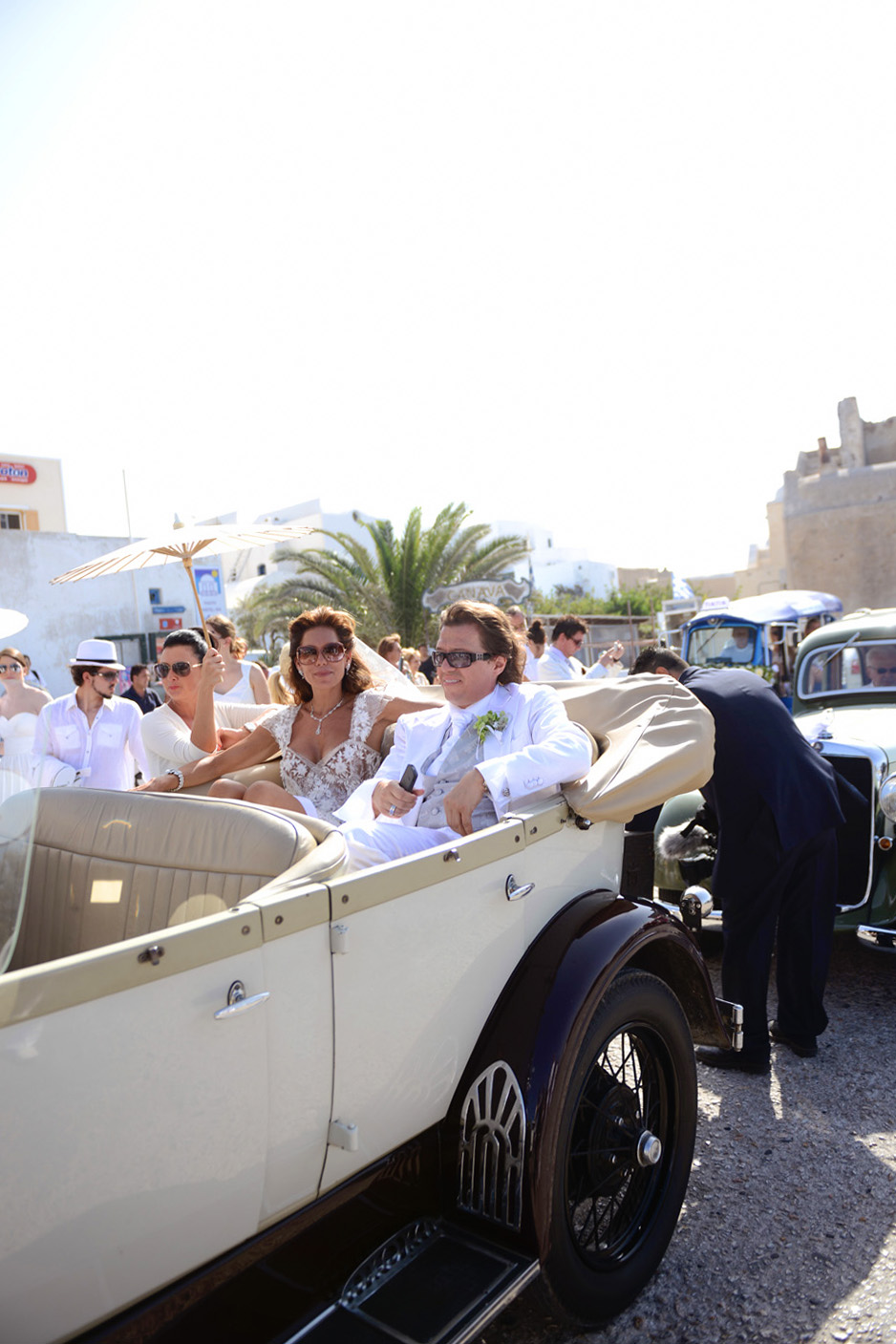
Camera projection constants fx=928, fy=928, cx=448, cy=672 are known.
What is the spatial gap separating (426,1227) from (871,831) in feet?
10.6

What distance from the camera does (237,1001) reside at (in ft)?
5.16

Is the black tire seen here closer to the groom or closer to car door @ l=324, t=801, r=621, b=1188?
car door @ l=324, t=801, r=621, b=1188

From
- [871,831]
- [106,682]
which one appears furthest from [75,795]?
[871,831]

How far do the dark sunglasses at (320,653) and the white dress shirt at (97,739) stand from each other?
1612mm

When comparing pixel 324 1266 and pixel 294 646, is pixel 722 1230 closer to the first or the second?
pixel 324 1266

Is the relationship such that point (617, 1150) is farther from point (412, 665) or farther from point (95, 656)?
point (412, 665)

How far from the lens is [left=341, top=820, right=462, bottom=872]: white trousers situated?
Answer: 8.61ft

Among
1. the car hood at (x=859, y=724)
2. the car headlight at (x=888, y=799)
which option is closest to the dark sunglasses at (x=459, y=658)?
the car headlight at (x=888, y=799)

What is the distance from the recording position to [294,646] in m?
3.96

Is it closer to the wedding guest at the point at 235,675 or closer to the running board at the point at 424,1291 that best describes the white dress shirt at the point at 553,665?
the wedding guest at the point at 235,675

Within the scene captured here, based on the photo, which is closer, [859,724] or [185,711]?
[185,711]

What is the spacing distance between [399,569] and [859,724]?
14.0 meters

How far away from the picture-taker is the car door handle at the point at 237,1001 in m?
1.54

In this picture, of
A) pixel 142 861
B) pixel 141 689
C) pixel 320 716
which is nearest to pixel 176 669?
pixel 320 716
